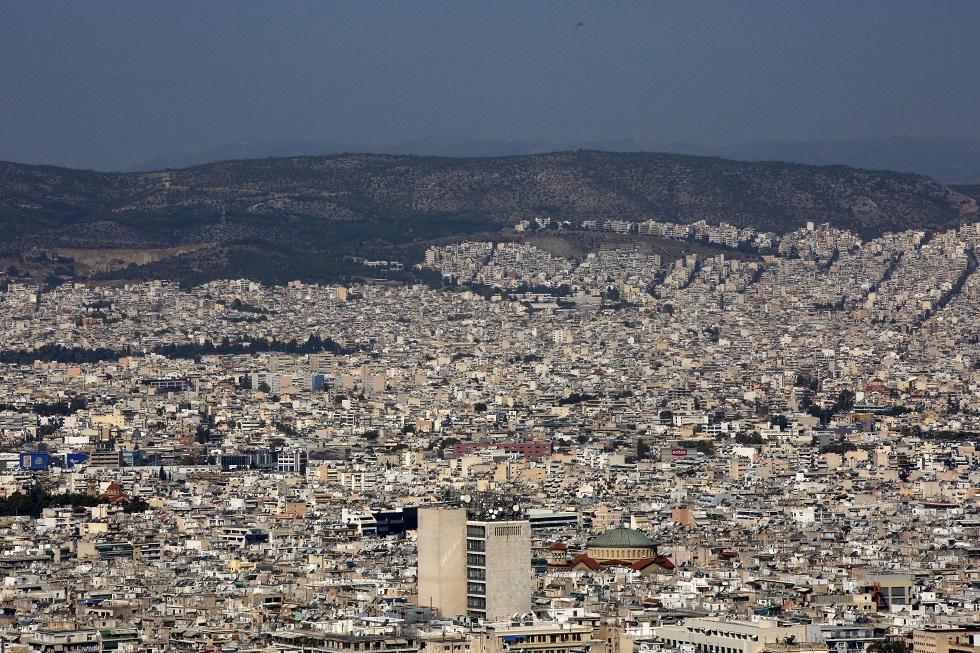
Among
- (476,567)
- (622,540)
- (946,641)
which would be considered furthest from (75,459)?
(946,641)

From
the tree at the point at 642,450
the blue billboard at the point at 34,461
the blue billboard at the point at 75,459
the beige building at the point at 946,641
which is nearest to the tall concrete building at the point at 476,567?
the beige building at the point at 946,641

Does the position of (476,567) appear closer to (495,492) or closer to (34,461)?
(495,492)

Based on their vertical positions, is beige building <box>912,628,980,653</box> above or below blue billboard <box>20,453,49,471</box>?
below

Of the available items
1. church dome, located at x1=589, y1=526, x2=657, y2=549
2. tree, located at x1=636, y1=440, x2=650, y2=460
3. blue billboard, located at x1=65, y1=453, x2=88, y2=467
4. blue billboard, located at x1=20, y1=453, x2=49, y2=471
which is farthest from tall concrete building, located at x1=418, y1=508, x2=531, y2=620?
blue billboard, located at x1=65, y1=453, x2=88, y2=467

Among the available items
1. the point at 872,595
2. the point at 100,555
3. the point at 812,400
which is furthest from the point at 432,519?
the point at 812,400

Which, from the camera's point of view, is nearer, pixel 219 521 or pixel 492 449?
pixel 219 521

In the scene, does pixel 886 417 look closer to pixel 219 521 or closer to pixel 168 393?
pixel 168 393

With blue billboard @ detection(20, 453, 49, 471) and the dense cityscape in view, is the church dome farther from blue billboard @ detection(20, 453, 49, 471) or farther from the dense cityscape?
blue billboard @ detection(20, 453, 49, 471)
